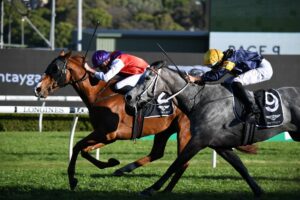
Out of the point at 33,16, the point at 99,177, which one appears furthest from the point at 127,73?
the point at 33,16

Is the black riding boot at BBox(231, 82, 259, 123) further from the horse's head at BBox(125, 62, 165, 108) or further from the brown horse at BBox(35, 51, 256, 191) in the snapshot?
the brown horse at BBox(35, 51, 256, 191)

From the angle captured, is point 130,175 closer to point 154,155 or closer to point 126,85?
point 154,155

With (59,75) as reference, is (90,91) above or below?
below

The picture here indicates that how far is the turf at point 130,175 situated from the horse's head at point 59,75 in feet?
3.52

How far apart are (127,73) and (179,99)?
144 centimetres

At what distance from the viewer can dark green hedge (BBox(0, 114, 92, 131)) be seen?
1752 cm

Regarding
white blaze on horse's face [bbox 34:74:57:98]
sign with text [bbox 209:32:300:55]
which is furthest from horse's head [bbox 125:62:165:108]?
sign with text [bbox 209:32:300:55]

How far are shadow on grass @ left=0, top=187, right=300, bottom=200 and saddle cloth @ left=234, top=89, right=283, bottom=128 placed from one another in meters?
0.77

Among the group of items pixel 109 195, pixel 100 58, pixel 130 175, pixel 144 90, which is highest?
pixel 100 58

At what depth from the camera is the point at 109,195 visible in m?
7.67

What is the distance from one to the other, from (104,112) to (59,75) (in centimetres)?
70

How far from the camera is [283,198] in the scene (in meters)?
7.67

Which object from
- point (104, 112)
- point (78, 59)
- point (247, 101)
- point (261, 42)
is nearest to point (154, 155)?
point (104, 112)

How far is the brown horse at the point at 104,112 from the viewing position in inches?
343
